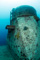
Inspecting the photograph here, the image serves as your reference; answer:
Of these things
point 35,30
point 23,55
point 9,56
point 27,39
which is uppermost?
point 35,30

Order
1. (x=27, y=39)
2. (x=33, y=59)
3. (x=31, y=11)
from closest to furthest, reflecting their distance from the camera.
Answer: (x=33, y=59)
(x=27, y=39)
(x=31, y=11)

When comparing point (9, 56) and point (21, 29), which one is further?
point (9, 56)

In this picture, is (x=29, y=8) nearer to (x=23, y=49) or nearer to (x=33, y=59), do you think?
(x=23, y=49)

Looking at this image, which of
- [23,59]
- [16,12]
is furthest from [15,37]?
[16,12]

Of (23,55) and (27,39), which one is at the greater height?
(27,39)

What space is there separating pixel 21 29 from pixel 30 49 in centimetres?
202

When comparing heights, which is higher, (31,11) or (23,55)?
(31,11)

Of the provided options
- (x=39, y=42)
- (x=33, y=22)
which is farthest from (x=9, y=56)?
(x=33, y=22)

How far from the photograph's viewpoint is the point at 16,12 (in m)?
10.7

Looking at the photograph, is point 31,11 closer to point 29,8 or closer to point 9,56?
point 29,8

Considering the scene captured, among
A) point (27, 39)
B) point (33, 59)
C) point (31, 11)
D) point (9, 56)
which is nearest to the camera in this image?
point (33, 59)

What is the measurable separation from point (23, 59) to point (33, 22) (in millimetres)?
3570

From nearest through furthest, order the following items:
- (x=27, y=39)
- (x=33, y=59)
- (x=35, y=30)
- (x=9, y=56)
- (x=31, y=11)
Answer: (x=33, y=59)
(x=27, y=39)
(x=35, y=30)
(x=9, y=56)
(x=31, y=11)

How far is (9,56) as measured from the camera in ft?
31.0
